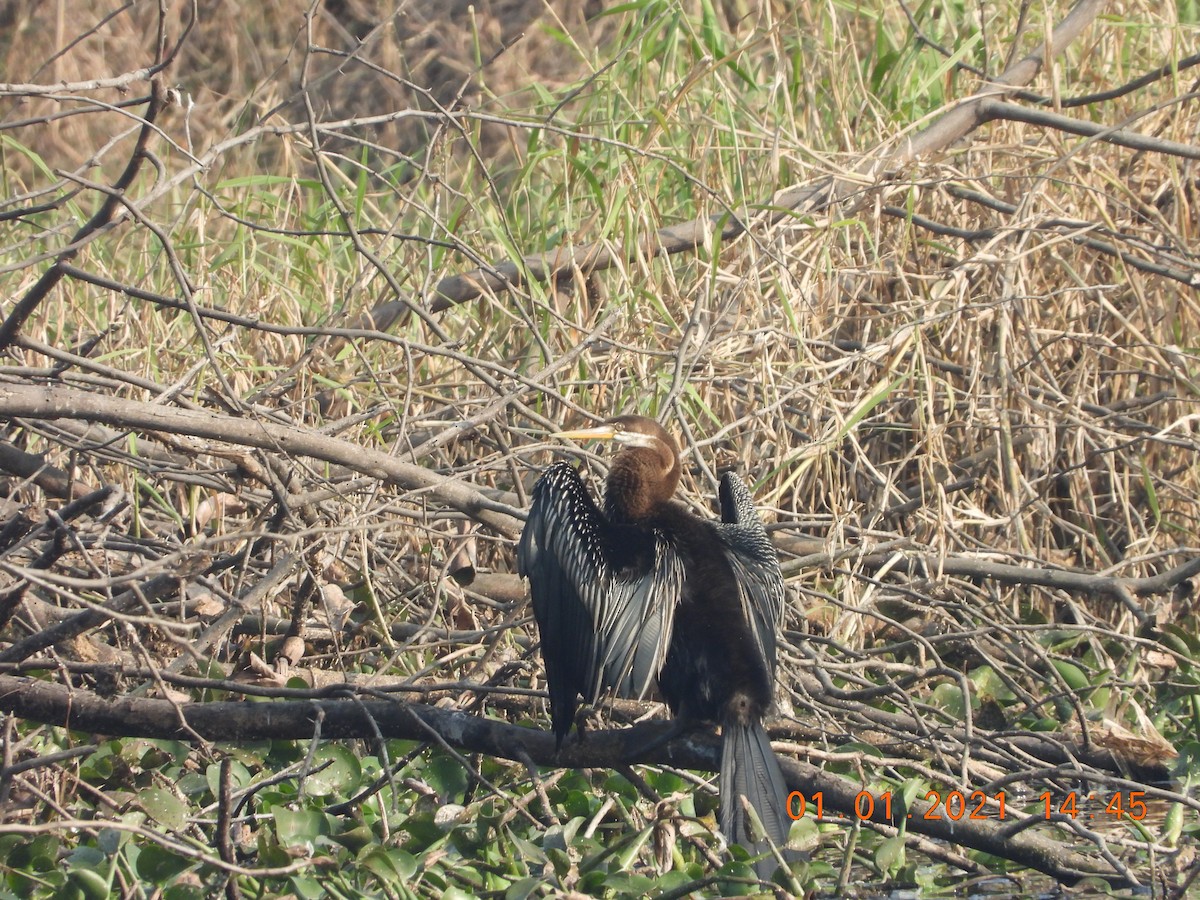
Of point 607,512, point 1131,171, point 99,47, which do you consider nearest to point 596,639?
point 607,512

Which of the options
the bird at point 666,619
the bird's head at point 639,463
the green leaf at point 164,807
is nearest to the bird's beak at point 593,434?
the bird's head at point 639,463

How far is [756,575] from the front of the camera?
3002 mm

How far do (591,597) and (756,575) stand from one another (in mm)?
385

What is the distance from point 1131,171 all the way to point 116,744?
13.0 ft

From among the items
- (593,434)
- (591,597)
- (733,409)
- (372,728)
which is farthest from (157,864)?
(733,409)

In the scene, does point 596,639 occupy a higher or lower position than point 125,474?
lower

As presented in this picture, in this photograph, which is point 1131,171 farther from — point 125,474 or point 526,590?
point 125,474

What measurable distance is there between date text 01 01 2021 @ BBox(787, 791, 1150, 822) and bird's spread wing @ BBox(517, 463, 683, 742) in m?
0.44

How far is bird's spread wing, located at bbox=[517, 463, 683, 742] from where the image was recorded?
9.29ft

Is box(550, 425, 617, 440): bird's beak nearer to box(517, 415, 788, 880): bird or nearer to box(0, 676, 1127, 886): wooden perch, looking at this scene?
box(517, 415, 788, 880): bird

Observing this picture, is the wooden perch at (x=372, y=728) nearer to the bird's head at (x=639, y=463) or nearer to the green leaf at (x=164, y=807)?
the green leaf at (x=164, y=807)

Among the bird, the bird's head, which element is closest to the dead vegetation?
the bird

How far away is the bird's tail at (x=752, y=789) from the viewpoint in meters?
2.67

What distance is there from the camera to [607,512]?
3.21 meters
